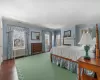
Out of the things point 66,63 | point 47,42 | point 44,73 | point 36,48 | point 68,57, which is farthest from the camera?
point 47,42

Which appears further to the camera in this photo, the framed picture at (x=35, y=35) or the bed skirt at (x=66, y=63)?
the framed picture at (x=35, y=35)

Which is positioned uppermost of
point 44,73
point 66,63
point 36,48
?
point 36,48

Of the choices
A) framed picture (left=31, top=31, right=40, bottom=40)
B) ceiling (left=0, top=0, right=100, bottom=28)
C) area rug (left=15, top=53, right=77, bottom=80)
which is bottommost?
area rug (left=15, top=53, right=77, bottom=80)

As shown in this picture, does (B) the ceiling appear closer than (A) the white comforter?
Yes

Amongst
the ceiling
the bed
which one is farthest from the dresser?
the ceiling

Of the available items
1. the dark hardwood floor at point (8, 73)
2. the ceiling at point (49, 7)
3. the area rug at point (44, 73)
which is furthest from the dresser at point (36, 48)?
the ceiling at point (49, 7)

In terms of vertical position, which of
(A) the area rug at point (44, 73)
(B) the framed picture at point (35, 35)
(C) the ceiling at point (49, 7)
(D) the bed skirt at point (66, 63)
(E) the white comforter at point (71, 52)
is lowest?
(A) the area rug at point (44, 73)

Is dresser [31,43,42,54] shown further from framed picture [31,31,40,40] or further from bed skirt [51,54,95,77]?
bed skirt [51,54,95,77]

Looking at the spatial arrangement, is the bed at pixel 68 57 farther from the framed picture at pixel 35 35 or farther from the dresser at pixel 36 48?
the framed picture at pixel 35 35

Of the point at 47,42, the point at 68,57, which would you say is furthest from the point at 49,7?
the point at 47,42

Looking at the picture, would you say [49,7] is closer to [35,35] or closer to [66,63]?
[66,63]

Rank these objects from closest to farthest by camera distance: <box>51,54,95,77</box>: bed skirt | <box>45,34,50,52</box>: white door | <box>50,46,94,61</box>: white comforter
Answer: <box>50,46,94,61</box>: white comforter
<box>51,54,95,77</box>: bed skirt
<box>45,34,50,52</box>: white door

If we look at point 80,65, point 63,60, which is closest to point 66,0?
point 80,65

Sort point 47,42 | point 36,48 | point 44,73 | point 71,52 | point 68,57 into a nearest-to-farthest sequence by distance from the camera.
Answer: point 44,73, point 71,52, point 68,57, point 36,48, point 47,42
